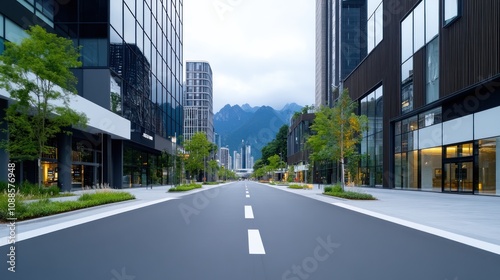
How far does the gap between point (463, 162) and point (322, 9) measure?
82.6 metres

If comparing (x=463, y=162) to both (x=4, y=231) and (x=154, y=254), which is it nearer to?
(x=154, y=254)

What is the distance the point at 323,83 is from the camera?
9581 cm

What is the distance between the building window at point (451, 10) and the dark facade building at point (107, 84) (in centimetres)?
2593

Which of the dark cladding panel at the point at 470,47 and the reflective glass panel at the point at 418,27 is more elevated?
the reflective glass panel at the point at 418,27

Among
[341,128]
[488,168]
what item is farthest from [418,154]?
[341,128]

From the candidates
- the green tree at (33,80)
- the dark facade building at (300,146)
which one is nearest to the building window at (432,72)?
the green tree at (33,80)

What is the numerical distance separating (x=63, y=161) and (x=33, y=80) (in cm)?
1004

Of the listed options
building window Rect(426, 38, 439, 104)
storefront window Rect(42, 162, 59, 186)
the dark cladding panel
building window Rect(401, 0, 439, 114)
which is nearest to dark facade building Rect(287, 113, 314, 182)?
building window Rect(401, 0, 439, 114)

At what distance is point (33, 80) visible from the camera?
17.5m

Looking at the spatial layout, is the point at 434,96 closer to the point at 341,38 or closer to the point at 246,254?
the point at 246,254

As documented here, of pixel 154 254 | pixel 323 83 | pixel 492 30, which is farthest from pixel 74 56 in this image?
pixel 323 83

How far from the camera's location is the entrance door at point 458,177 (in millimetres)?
23562

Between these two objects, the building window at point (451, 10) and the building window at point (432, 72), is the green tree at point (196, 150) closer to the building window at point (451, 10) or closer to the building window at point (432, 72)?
the building window at point (432, 72)

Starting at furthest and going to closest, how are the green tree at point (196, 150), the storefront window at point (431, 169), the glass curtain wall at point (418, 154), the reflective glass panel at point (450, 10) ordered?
the green tree at point (196, 150), the glass curtain wall at point (418, 154), the storefront window at point (431, 169), the reflective glass panel at point (450, 10)
